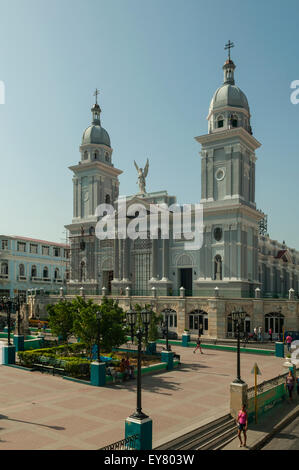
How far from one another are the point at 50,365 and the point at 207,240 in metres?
26.8

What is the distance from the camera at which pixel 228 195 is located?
4741 centimetres

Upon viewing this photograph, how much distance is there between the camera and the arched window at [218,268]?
47.3 meters

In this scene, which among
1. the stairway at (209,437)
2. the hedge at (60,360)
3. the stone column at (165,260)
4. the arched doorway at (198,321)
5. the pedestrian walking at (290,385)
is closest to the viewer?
the stairway at (209,437)

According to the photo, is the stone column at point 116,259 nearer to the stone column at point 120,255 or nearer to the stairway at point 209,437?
the stone column at point 120,255

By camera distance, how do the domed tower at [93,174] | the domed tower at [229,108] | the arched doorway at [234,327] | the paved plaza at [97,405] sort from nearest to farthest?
1. the paved plaza at [97,405]
2. the arched doorway at [234,327]
3. the domed tower at [229,108]
4. the domed tower at [93,174]

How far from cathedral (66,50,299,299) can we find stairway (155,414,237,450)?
83.2 feet

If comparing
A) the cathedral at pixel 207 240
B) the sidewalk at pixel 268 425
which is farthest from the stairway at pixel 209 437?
the cathedral at pixel 207 240

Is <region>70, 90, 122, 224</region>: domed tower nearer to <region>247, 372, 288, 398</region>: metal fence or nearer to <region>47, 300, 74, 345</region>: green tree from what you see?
<region>47, 300, 74, 345</region>: green tree

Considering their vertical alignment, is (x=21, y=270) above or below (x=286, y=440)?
above

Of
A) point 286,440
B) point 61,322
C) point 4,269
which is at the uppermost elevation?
point 4,269

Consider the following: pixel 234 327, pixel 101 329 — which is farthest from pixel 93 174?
pixel 101 329

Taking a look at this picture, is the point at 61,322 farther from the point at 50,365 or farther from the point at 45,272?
the point at 45,272

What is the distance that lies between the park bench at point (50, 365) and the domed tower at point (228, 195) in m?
22.0

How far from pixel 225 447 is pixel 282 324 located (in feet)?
88.1
